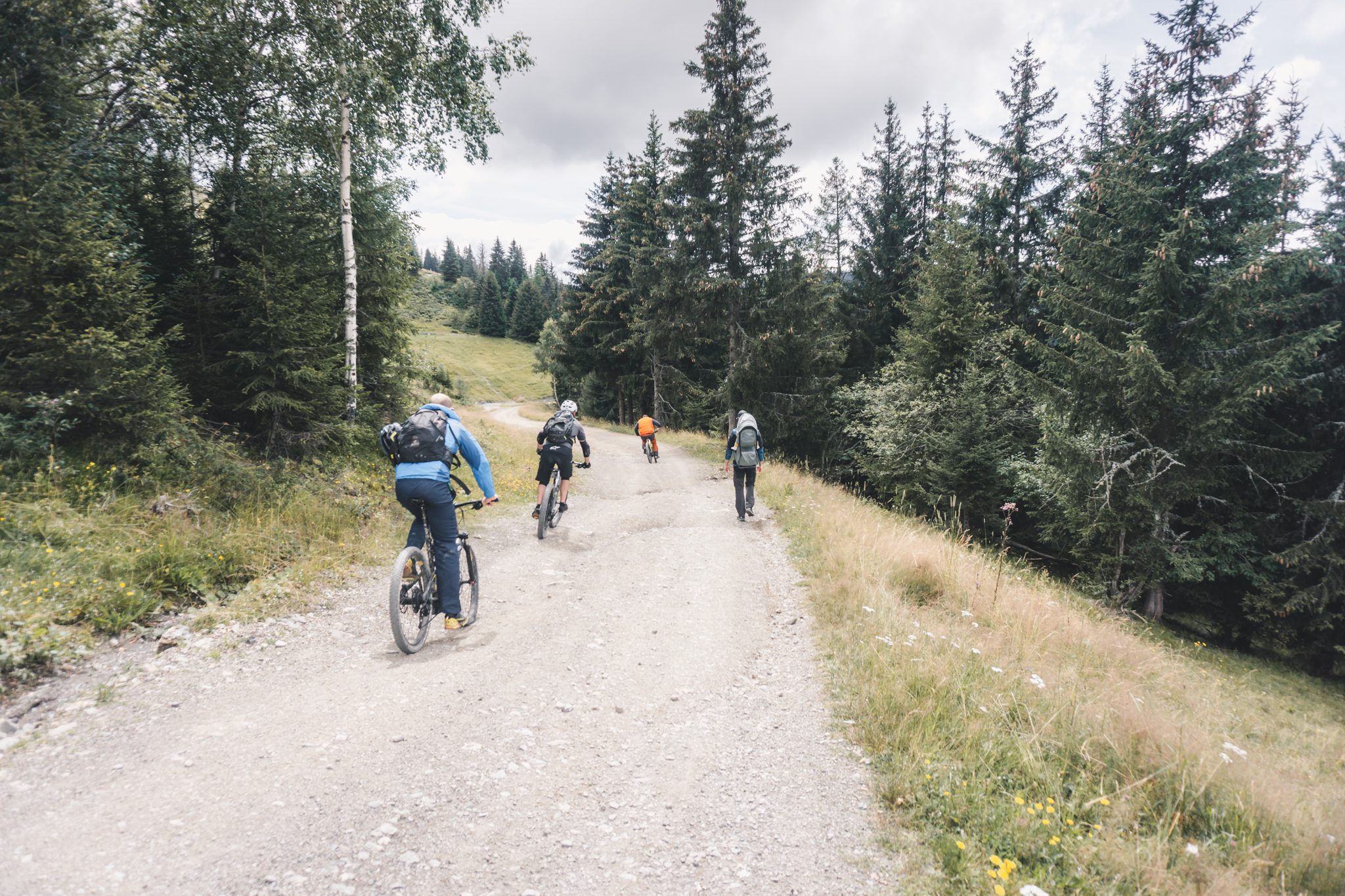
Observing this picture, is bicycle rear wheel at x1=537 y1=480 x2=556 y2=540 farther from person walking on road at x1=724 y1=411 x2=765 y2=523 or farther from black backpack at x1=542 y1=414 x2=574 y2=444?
person walking on road at x1=724 y1=411 x2=765 y2=523

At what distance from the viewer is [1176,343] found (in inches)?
511

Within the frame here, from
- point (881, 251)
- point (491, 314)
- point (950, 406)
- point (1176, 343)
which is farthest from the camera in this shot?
point (491, 314)

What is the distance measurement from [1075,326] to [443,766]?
18943mm

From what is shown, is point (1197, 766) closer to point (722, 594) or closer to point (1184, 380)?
point (722, 594)

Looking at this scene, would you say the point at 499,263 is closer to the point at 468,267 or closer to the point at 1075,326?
the point at 468,267

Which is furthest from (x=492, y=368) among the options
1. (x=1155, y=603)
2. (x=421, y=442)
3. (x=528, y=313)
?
(x=421, y=442)

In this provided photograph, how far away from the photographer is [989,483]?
18.2 metres

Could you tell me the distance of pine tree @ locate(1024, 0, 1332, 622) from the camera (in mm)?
11875

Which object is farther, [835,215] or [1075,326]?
[835,215]

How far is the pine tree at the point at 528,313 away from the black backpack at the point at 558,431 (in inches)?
3313

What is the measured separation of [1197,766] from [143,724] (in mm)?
7527

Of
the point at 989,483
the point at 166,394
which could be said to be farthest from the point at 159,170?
the point at 989,483

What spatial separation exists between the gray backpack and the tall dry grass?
12.9 ft

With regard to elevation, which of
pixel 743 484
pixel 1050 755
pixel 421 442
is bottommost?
pixel 1050 755
